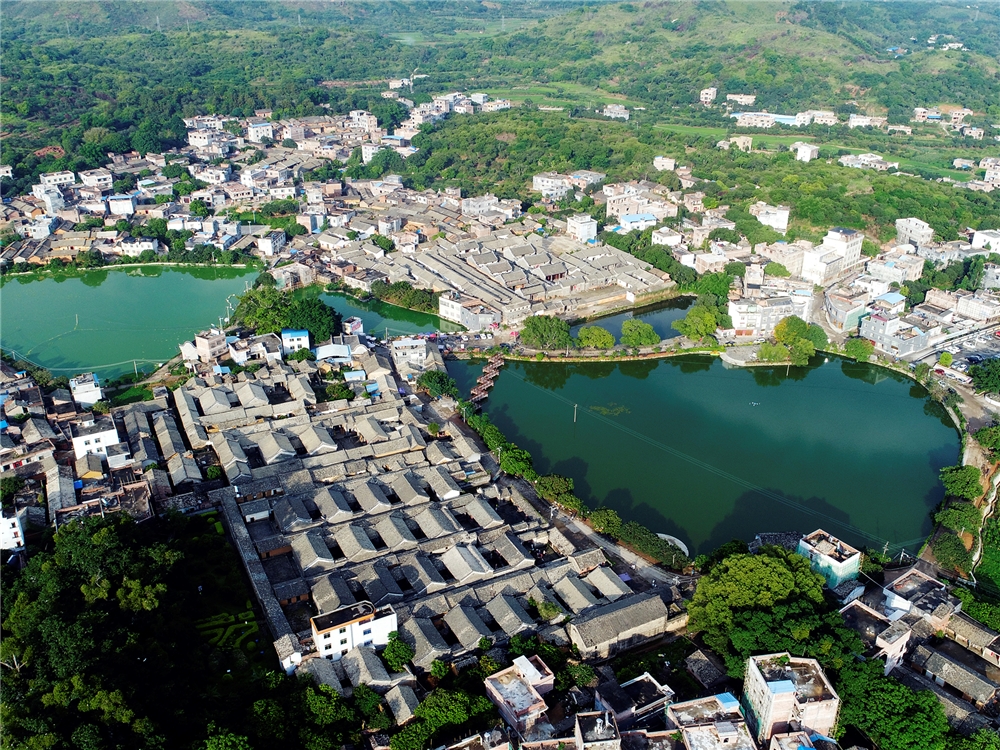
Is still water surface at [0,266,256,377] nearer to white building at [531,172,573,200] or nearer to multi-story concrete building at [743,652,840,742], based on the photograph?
white building at [531,172,573,200]

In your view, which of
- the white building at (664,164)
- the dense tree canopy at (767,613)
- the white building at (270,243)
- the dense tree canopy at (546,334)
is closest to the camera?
the dense tree canopy at (767,613)

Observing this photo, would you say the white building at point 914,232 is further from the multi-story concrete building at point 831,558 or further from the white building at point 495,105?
the white building at point 495,105

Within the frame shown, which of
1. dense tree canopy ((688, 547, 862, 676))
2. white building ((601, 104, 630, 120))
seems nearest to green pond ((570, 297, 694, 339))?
dense tree canopy ((688, 547, 862, 676))

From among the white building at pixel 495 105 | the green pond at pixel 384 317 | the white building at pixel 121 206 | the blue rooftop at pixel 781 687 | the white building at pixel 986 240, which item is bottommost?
the green pond at pixel 384 317

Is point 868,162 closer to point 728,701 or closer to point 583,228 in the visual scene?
point 583,228

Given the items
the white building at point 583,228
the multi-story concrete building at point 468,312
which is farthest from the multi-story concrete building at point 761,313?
the white building at point 583,228

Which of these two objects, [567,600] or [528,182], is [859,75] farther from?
[567,600]
